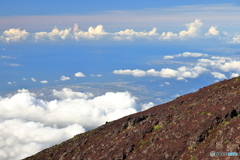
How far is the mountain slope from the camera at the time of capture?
27406mm

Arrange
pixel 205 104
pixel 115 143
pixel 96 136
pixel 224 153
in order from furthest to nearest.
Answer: pixel 96 136 → pixel 205 104 → pixel 115 143 → pixel 224 153

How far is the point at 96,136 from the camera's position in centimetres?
4322

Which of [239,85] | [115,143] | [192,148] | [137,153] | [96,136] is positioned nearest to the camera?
[192,148]

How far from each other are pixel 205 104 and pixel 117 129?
12.1 meters

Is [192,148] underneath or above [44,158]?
underneath

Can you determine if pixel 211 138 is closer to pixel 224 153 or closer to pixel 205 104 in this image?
pixel 224 153

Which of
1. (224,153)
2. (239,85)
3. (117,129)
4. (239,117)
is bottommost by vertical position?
(224,153)

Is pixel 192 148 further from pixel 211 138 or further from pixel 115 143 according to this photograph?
pixel 115 143

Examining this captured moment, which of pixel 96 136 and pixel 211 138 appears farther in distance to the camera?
pixel 96 136

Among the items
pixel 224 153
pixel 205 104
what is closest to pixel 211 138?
pixel 224 153

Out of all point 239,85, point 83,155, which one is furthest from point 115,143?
point 239,85

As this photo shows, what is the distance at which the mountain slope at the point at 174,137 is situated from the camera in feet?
89.9

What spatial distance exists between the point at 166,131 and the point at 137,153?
441 centimetres

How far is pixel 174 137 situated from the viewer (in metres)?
31.1
